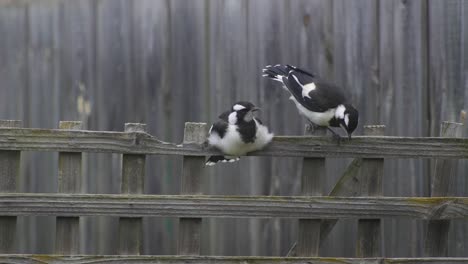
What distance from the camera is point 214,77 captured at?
5.73 m

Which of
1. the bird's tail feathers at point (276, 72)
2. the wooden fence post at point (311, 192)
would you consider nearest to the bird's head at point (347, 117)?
the wooden fence post at point (311, 192)

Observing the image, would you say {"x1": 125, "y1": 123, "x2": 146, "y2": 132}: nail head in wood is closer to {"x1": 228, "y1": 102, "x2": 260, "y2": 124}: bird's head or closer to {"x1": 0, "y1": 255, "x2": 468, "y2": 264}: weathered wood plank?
{"x1": 228, "y1": 102, "x2": 260, "y2": 124}: bird's head

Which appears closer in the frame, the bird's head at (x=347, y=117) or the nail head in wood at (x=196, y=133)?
the nail head in wood at (x=196, y=133)

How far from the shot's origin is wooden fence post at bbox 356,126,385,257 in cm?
496

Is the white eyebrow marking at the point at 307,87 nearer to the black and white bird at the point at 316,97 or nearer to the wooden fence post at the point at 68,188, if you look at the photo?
the black and white bird at the point at 316,97

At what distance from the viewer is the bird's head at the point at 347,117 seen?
5.05 m

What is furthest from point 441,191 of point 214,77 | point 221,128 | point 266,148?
point 214,77

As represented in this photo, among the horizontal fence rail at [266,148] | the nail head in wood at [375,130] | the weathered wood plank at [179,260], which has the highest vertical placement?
the nail head in wood at [375,130]

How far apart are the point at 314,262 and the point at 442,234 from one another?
0.77m

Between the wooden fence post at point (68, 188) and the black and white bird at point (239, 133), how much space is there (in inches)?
27.0

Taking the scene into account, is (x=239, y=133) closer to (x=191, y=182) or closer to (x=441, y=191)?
(x=191, y=182)

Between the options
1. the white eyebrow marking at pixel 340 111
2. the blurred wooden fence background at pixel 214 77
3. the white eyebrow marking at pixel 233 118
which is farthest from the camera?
the blurred wooden fence background at pixel 214 77

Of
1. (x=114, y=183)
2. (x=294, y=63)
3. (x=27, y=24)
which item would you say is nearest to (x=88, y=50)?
(x=27, y=24)

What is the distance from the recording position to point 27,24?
5730 mm
